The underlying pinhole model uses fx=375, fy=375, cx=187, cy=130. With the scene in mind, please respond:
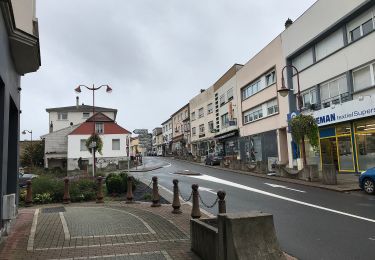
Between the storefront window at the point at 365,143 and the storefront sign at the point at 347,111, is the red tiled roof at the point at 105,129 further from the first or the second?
the storefront window at the point at 365,143

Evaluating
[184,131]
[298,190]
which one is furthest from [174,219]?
[184,131]

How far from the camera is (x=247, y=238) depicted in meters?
5.42

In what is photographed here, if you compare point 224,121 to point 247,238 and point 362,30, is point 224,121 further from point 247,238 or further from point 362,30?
point 247,238

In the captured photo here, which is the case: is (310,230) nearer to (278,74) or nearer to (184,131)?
(278,74)

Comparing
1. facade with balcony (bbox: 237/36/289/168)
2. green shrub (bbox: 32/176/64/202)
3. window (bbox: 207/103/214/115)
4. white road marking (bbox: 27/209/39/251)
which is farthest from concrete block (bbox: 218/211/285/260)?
window (bbox: 207/103/214/115)

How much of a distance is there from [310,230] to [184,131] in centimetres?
6406

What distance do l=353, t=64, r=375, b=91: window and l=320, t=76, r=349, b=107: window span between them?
81 centimetres

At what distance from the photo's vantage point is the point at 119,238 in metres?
7.73

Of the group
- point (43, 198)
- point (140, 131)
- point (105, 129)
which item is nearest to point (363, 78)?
point (43, 198)

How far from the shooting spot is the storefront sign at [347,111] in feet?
65.3

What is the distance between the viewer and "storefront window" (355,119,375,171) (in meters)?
20.3

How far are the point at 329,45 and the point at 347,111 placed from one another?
5.21 meters

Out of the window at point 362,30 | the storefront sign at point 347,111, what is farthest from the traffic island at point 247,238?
the window at point 362,30

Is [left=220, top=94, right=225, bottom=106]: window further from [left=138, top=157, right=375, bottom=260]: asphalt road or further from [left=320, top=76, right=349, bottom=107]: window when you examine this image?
[left=138, top=157, right=375, bottom=260]: asphalt road
